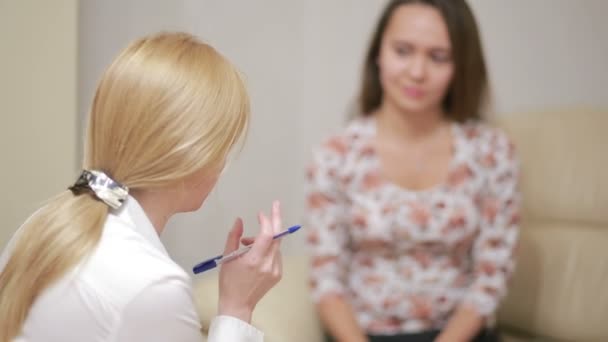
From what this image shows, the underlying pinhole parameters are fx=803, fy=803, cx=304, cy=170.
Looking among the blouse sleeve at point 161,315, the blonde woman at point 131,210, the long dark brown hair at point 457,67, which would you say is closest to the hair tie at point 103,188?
the blonde woman at point 131,210

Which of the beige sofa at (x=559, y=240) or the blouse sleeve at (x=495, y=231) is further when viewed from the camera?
the beige sofa at (x=559, y=240)

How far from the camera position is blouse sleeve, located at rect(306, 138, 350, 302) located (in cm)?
169

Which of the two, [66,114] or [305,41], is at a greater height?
[305,41]

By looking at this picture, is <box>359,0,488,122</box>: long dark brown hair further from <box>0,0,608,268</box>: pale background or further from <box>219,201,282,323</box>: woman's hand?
<box>219,201,282,323</box>: woman's hand

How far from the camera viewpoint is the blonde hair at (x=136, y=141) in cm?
84

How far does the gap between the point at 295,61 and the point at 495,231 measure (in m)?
0.71

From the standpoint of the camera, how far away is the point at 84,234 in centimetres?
84

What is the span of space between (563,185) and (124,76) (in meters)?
1.36

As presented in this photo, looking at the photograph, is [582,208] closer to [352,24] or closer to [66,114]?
[352,24]

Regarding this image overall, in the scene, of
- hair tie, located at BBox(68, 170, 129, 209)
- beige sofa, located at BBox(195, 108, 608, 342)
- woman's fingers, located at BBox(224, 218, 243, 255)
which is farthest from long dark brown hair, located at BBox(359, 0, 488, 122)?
hair tie, located at BBox(68, 170, 129, 209)

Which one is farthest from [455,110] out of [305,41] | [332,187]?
[305,41]

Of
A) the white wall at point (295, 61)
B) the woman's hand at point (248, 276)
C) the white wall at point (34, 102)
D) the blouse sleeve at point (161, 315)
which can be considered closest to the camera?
the blouse sleeve at point (161, 315)

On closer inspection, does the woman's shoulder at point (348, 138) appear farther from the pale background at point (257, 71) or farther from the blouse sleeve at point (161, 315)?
the blouse sleeve at point (161, 315)

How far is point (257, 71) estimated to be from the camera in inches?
78.7
